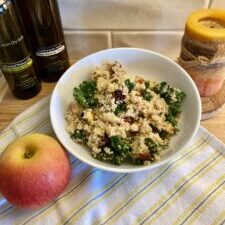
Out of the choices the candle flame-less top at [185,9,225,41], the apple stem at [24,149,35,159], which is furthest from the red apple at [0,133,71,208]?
the candle flame-less top at [185,9,225,41]

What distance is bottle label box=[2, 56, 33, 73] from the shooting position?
0.52 metres

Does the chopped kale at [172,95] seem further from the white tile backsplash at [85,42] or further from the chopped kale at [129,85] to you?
→ the white tile backsplash at [85,42]

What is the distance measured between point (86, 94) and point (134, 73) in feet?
0.39

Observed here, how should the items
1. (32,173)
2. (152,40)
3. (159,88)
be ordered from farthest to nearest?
(152,40)
(159,88)
(32,173)

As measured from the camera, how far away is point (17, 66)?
0.53m

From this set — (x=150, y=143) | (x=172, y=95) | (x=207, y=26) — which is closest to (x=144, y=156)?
(x=150, y=143)

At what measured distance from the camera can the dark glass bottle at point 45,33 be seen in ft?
1.67

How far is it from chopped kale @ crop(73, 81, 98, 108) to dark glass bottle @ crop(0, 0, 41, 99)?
11 cm

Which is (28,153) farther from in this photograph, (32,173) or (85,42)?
(85,42)

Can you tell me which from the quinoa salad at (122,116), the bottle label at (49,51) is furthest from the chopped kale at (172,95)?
the bottle label at (49,51)

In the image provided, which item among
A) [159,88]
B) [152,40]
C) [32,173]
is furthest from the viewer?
[152,40]

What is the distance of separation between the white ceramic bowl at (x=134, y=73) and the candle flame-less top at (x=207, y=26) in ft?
0.24

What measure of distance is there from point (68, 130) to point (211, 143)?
0.79 ft

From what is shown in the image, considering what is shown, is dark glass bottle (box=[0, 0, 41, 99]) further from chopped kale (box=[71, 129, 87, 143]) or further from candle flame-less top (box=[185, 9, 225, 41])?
candle flame-less top (box=[185, 9, 225, 41])
